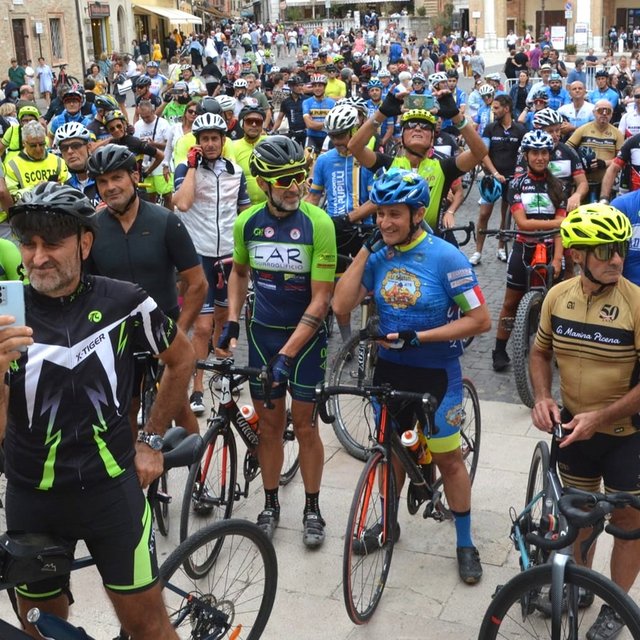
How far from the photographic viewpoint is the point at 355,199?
8258 mm

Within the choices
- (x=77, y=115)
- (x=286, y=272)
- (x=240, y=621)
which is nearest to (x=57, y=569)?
(x=240, y=621)

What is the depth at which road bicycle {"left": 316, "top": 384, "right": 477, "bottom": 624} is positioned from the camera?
436cm

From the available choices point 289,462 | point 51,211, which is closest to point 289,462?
point 289,462

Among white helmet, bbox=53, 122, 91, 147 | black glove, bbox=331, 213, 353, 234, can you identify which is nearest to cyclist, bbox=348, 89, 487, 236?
black glove, bbox=331, 213, 353, 234

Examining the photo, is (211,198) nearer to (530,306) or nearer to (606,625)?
(530,306)

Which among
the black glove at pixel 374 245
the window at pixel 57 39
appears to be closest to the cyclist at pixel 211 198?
the black glove at pixel 374 245

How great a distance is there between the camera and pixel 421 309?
4633 mm

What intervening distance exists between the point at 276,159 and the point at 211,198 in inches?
102

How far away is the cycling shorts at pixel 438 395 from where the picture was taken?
15.4ft

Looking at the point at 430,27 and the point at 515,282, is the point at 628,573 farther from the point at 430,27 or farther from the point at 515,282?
the point at 430,27

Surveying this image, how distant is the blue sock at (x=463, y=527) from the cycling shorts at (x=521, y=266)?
126 inches

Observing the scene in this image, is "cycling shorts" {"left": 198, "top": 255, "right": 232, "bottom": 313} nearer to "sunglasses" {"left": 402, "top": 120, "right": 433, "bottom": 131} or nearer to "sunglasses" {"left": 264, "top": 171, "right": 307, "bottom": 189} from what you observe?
"sunglasses" {"left": 402, "top": 120, "right": 433, "bottom": 131}

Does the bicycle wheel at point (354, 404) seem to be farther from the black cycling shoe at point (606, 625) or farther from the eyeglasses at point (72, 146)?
the eyeglasses at point (72, 146)

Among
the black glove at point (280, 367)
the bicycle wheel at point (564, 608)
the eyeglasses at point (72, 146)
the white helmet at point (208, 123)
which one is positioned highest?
the white helmet at point (208, 123)
